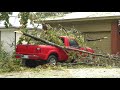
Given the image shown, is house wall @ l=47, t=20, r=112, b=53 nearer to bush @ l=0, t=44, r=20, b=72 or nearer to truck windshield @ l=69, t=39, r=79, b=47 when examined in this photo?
truck windshield @ l=69, t=39, r=79, b=47

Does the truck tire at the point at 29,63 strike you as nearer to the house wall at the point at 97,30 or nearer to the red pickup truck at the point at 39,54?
the red pickup truck at the point at 39,54

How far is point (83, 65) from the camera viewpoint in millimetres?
15188

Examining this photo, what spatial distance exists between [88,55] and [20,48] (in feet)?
10.9

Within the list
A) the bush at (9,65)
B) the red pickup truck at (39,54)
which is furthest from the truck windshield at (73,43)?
the bush at (9,65)

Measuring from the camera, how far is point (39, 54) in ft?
48.1

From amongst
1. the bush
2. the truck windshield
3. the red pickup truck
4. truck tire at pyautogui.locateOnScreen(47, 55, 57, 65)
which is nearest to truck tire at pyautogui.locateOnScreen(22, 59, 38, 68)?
the red pickup truck

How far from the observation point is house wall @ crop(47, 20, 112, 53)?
19812 millimetres

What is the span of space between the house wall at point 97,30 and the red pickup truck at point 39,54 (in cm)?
477

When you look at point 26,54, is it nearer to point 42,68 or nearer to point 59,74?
point 42,68

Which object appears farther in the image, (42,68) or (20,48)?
(20,48)

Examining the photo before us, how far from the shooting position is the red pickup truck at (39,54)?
14.7 m

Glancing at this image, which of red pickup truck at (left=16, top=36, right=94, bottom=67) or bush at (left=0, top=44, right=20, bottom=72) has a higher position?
red pickup truck at (left=16, top=36, right=94, bottom=67)

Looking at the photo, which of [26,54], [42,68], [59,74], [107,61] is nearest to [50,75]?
[59,74]

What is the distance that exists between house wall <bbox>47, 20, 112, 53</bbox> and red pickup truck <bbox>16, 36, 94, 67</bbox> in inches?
188
